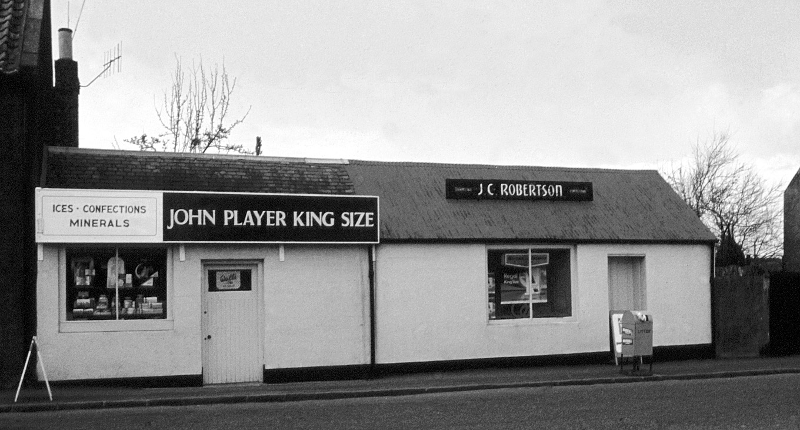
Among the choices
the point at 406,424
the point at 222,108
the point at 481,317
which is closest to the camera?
the point at 406,424

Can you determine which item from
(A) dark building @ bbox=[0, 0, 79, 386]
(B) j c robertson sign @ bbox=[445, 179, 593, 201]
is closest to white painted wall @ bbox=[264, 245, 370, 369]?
(B) j c robertson sign @ bbox=[445, 179, 593, 201]

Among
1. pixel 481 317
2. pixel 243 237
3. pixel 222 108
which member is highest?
pixel 222 108

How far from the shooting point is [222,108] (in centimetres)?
3272

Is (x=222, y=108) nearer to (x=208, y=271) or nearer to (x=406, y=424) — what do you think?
(x=208, y=271)

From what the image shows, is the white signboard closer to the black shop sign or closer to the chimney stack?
the black shop sign

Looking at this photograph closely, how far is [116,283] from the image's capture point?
15977mm

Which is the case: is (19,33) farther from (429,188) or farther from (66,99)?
(429,188)

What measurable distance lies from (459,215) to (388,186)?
165 centimetres

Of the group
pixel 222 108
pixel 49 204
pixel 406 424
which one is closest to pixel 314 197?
pixel 49 204

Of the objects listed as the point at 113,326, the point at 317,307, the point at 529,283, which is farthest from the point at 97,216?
the point at 529,283

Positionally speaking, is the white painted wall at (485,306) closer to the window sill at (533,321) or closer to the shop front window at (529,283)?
the window sill at (533,321)

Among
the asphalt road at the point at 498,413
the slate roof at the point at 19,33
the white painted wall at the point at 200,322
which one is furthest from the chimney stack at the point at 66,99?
the asphalt road at the point at 498,413

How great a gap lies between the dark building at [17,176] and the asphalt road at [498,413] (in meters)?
2.38

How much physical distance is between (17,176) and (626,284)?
1277cm
